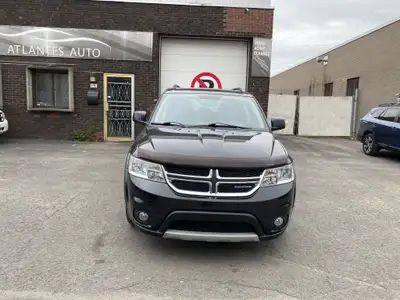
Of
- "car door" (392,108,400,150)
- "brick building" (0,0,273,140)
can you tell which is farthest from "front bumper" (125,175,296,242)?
"brick building" (0,0,273,140)

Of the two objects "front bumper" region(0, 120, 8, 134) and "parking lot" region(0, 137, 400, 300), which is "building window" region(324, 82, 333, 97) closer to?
"parking lot" region(0, 137, 400, 300)

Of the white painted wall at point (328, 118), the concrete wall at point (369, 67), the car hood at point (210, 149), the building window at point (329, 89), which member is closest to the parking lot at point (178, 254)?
the car hood at point (210, 149)

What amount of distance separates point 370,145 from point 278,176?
897 cm

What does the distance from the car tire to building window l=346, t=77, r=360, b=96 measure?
7819mm

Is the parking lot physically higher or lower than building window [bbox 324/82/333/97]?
lower

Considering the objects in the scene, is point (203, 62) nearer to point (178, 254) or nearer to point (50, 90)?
point (50, 90)

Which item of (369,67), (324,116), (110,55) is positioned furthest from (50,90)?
(369,67)

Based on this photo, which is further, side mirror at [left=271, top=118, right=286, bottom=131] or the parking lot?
side mirror at [left=271, top=118, right=286, bottom=131]

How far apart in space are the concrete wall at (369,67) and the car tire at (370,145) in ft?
16.8

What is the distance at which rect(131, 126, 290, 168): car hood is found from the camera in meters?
3.43

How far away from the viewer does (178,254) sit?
12.5 feet

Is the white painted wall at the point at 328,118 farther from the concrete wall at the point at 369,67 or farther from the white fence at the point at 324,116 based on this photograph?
the concrete wall at the point at 369,67

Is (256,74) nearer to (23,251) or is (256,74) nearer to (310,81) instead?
(23,251)

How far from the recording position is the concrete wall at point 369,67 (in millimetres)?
15602
